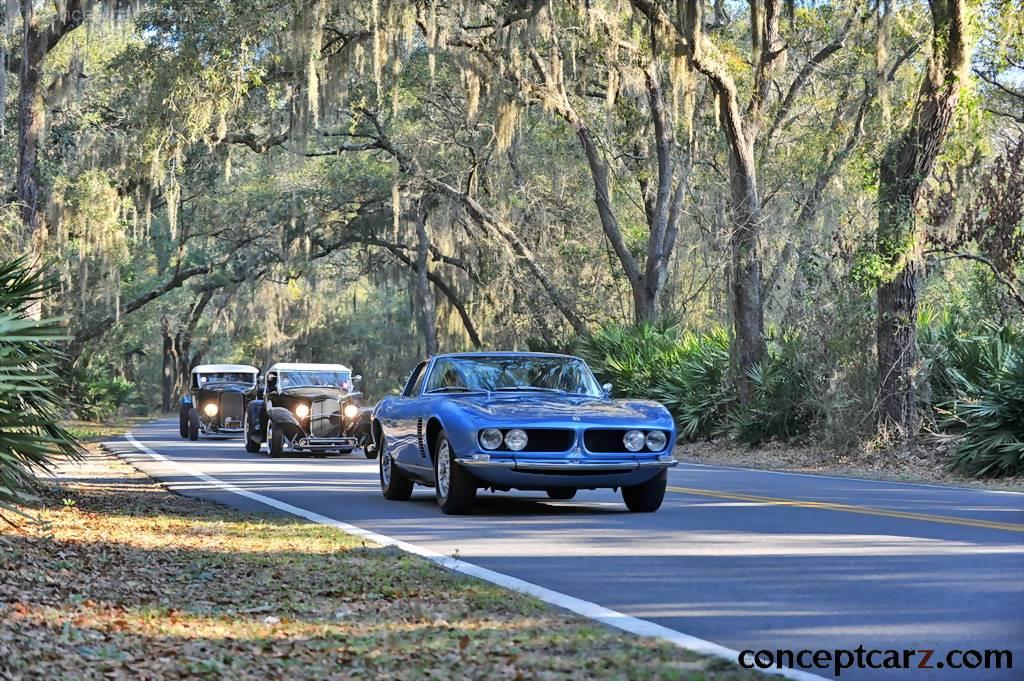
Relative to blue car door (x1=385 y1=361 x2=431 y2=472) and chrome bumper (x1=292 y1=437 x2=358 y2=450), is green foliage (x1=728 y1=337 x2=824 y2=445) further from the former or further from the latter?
blue car door (x1=385 y1=361 x2=431 y2=472)

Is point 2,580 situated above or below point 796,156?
below

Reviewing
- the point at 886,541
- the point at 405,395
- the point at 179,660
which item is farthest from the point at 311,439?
the point at 179,660

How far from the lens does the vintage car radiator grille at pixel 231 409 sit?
34.5 metres

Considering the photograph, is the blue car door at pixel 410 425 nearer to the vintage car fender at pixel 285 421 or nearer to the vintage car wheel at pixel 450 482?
the vintage car wheel at pixel 450 482

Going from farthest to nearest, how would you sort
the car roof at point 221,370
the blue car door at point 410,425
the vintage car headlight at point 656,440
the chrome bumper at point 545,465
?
the car roof at point 221,370 < the blue car door at point 410,425 < the vintage car headlight at point 656,440 < the chrome bumper at point 545,465

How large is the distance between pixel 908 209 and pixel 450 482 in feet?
38.6

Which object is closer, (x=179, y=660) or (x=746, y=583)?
(x=179, y=660)

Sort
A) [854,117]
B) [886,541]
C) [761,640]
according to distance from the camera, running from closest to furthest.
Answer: [761,640] < [886,541] < [854,117]

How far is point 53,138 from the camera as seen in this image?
36750 mm

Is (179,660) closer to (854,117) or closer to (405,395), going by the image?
(405,395)

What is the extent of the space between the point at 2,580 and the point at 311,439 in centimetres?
1753

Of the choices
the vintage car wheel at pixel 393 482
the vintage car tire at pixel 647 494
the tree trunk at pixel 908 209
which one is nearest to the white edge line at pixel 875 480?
the tree trunk at pixel 908 209

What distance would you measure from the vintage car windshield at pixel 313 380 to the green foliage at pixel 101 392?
19.7m

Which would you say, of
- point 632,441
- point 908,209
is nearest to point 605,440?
point 632,441
